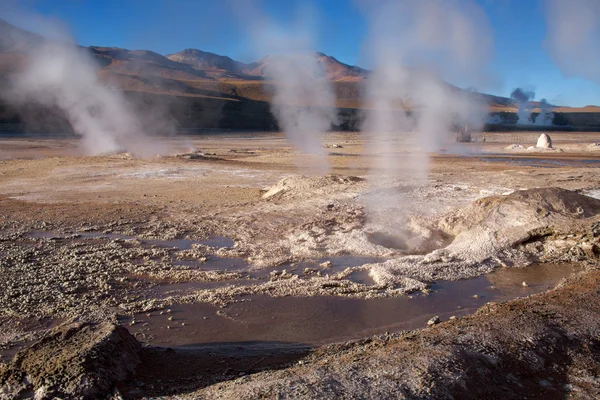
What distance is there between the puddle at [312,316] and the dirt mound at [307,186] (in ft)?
20.0

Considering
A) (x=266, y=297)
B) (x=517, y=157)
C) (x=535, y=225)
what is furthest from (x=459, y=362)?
(x=517, y=157)

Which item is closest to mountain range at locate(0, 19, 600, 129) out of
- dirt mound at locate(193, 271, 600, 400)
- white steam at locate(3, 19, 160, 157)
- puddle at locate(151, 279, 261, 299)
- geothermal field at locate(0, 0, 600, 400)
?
white steam at locate(3, 19, 160, 157)

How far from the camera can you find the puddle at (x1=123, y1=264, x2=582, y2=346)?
5484mm

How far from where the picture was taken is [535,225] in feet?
28.8

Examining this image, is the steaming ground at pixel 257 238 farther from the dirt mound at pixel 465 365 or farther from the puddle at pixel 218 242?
the dirt mound at pixel 465 365

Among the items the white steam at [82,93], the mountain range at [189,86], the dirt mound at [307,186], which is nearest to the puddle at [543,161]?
the mountain range at [189,86]

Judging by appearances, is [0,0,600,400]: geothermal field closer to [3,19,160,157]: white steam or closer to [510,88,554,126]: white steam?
[3,19,160,157]: white steam

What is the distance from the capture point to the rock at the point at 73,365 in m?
3.65

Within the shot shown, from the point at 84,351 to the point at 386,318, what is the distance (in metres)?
3.41

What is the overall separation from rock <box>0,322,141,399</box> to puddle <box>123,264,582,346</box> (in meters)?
0.97

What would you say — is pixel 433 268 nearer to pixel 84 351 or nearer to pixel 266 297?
pixel 266 297

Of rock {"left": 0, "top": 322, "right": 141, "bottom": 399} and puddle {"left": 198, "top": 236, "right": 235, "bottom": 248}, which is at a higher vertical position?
rock {"left": 0, "top": 322, "right": 141, "bottom": 399}

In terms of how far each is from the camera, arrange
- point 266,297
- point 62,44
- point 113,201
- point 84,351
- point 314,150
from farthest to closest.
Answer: point 314,150
point 62,44
point 113,201
point 266,297
point 84,351

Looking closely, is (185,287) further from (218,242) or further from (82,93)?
(82,93)
